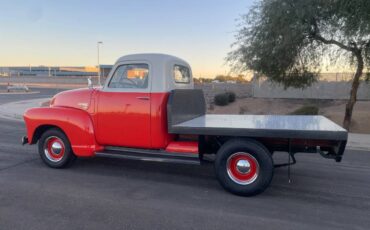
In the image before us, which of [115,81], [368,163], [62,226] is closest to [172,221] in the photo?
[62,226]

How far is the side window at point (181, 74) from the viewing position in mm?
6630

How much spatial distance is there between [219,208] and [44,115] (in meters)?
4.03

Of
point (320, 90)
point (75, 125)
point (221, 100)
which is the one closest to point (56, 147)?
point (75, 125)

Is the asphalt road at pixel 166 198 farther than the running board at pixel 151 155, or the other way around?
the running board at pixel 151 155

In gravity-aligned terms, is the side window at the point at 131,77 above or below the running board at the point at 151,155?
above

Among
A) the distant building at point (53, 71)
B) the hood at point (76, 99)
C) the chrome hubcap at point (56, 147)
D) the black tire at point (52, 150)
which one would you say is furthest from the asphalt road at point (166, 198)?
the distant building at point (53, 71)

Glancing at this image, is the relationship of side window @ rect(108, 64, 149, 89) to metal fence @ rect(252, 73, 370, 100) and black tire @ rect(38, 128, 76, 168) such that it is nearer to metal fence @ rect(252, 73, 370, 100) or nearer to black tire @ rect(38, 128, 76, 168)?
black tire @ rect(38, 128, 76, 168)

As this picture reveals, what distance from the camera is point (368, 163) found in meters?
7.81

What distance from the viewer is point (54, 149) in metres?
6.74

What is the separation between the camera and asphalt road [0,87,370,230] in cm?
432

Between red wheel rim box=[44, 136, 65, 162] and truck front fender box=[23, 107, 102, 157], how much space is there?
307mm

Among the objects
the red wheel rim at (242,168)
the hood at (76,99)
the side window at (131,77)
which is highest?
the side window at (131,77)

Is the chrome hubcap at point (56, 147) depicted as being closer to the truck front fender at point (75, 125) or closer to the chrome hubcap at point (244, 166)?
the truck front fender at point (75, 125)

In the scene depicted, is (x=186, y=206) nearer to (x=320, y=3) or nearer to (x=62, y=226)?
(x=62, y=226)
